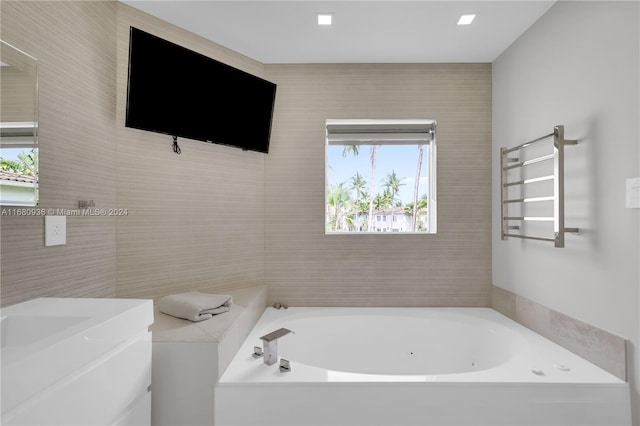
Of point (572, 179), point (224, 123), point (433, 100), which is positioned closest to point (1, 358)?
point (224, 123)

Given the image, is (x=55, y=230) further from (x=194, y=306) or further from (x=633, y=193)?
(x=633, y=193)

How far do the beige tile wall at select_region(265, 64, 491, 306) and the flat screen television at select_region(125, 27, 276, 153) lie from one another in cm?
27

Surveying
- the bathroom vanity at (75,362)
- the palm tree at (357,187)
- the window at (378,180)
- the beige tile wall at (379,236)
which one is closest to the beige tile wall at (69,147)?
the bathroom vanity at (75,362)

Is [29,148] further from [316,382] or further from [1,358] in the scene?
[316,382]

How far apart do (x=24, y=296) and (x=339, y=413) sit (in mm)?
1366

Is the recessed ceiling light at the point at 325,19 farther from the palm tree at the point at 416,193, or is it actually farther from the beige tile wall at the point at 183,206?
the palm tree at the point at 416,193

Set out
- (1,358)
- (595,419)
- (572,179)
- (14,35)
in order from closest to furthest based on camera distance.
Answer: (1,358) < (14,35) < (595,419) < (572,179)

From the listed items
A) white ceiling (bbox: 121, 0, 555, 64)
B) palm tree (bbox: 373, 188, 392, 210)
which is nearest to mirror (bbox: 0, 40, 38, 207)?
white ceiling (bbox: 121, 0, 555, 64)

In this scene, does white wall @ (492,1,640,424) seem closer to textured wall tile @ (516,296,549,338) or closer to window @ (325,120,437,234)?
textured wall tile @ (516,296,549,338)

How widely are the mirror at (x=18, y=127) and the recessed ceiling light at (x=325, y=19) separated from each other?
4.66 feet

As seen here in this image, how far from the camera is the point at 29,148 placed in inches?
49.5

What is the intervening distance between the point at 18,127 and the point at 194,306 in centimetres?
106

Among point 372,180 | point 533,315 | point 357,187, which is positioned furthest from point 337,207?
point 533,315

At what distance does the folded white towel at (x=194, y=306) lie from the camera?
166 cm
